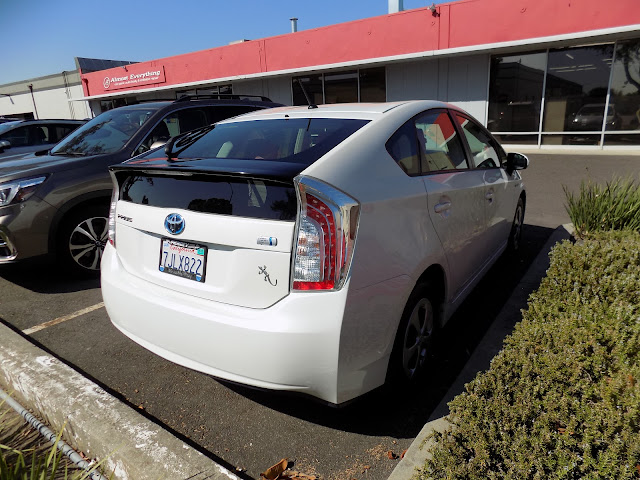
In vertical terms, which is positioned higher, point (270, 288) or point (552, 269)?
point (270, 288)

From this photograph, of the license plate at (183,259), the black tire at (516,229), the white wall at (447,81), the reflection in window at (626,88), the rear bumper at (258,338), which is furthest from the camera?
the white wall at (447,81)

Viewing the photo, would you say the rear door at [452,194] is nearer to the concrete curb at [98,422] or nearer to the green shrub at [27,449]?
the concrete curb at [98,422]

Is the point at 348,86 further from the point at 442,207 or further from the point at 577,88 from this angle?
the point at 442,207

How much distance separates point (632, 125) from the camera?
12133 millimetres

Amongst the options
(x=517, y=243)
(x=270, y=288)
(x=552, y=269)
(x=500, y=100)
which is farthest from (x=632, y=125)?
(x=270, y=288)

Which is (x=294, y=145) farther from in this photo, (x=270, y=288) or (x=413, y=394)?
(x=413, y=394)

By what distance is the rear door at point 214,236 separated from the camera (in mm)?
2031

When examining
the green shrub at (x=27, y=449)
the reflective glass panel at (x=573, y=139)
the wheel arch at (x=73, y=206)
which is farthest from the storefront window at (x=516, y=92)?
the green shrub at (x=27, y=449)

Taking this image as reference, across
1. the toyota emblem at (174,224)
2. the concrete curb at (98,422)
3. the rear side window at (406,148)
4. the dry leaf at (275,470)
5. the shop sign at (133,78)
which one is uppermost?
the shop sign at (133,78)

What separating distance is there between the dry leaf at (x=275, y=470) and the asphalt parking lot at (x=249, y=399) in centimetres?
5

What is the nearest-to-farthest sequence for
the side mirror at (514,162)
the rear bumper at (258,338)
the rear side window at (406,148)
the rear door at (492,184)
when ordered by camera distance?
1. the rear bumper at (258,338)
2. the rear side window at (406,148)
3. the rear door at (492,184)
4. the side mirror at (514,162)

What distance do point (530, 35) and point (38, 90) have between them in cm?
3917

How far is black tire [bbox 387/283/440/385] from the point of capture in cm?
238

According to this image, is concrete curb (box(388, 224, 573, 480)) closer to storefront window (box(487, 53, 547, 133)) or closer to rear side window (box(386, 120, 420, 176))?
rear side window (box(386, 120, 420, 176))
